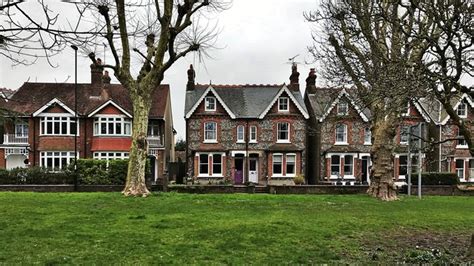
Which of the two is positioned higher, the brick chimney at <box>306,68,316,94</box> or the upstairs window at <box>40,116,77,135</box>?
the brick chimney at <box>306,68,316,94</box>

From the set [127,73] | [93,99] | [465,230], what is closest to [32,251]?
[465,230]

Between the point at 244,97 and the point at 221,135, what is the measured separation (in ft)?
15.8

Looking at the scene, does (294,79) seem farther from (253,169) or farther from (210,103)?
(253,169)

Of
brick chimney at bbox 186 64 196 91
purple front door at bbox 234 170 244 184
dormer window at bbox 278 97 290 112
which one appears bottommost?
purple front door at bbox 234 170 244 184

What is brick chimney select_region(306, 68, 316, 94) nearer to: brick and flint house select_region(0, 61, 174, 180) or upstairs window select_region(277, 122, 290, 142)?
upstairs window select_region(277, 122, 290, 142)

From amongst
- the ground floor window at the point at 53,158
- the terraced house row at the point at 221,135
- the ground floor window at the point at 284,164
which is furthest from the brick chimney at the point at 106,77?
the ground floor window at the point at 284,164

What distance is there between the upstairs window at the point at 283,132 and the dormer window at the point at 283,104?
4.41 ft

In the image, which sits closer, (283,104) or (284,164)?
(284,164)

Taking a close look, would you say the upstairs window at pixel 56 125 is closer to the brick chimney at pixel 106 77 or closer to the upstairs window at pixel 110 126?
the upstairs window at pixel 110 126

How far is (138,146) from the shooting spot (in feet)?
72.3

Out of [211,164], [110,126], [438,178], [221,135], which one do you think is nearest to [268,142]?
[221,135]

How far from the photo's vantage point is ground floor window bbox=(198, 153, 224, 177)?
150 ft

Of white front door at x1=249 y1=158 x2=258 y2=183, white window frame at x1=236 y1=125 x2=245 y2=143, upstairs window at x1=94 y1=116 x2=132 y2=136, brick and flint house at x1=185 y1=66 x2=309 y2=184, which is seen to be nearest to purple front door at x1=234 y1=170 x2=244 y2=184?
brick and flint house at x1=185 y1=66 x2=309 y2=184

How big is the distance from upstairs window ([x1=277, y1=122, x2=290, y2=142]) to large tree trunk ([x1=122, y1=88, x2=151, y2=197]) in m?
25.6
